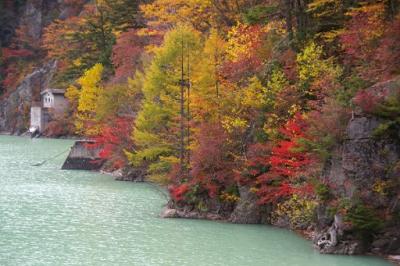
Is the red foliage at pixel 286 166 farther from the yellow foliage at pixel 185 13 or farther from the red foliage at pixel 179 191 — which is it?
the yellow foliage at pixel 185 13

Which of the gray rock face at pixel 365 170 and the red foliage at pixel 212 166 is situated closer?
the gray rock face at pixel 365 170

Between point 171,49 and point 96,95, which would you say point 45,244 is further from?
point 96,95

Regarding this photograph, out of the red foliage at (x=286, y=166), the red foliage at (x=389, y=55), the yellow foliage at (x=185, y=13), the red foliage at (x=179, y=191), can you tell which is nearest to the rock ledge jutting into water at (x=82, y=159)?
the yellow foliage at (x=185, y=13)

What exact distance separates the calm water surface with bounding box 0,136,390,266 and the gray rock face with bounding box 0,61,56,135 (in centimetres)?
5936

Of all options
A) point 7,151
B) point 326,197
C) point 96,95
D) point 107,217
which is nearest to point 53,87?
point 7,151

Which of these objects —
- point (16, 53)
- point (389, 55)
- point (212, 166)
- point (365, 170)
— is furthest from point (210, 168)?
point (16, 53)

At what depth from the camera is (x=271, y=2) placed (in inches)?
1564

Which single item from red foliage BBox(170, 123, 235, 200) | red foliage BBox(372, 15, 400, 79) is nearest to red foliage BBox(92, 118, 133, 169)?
red foliage BBox(170, 123, 235, 200)

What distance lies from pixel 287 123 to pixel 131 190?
14797 millimetres

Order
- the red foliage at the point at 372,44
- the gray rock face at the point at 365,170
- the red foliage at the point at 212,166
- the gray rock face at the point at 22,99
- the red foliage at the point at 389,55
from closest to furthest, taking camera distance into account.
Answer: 1. the gray rock face at the point at 365,170
2. the red foliage at the point at 389,55
3. the red foliage at the point at 372,44
4. the red foliage at the point at 212,166
5. the gray rock face at the point at 22,99

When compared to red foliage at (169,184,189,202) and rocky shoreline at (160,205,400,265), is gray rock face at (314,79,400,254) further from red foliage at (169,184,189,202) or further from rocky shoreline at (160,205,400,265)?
red foliage at (169,184,189,202)

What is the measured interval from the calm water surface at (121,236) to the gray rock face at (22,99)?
5936 cm

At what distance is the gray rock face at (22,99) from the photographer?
9715cm

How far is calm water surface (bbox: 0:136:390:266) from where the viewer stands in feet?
74.8
